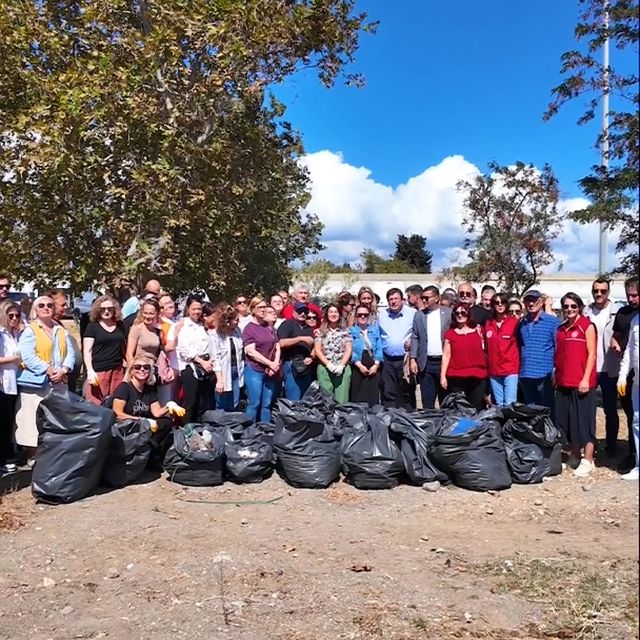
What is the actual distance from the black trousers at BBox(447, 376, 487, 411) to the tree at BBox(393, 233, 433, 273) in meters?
65.0

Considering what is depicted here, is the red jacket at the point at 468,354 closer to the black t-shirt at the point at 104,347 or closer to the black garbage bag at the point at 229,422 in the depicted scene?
the black garbage bag at the point at 229,422

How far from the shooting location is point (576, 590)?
3.70m

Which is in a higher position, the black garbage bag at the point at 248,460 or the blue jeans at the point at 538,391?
the blue jeans at the point at 538,391

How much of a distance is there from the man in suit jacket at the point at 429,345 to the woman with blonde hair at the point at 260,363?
1470 millimetres

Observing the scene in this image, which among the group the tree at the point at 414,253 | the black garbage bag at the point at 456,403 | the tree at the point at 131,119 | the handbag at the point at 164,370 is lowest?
the black garbage bag at the point at 456,403

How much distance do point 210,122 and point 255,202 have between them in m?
1.62

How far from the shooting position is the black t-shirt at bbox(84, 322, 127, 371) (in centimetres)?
617

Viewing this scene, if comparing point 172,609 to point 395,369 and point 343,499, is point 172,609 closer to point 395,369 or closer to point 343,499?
point 343,499

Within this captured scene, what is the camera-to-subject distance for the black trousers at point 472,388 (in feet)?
22.4

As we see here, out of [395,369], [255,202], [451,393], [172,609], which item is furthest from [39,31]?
[172,609]

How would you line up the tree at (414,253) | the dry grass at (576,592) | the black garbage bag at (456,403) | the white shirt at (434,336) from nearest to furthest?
the dry grass at (576,592) → the black garbage bag at (456,403) → the white shirt at (434,336) → the tree at (414,253)

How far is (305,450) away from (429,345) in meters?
2.09

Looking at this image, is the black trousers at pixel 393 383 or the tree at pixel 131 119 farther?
the tree at pixel 131 119

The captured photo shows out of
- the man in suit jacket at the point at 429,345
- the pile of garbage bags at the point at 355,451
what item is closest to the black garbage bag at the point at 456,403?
the pile of garbage bags at the point at 355,451
